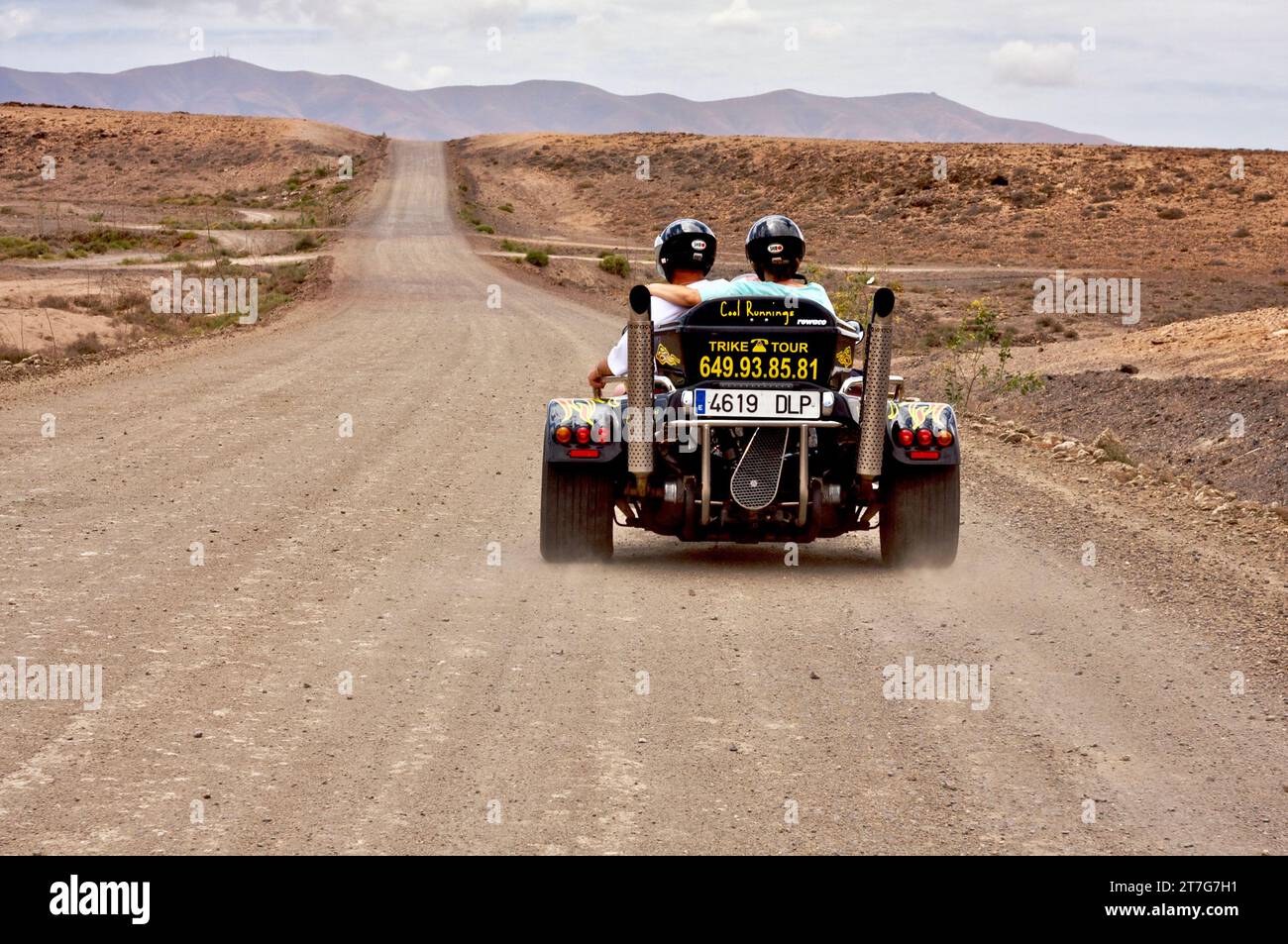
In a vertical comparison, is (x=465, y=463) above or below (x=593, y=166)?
below

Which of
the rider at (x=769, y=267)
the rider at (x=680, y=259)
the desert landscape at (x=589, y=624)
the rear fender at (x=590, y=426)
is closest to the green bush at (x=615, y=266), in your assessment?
the desert landscape at (x=589, y=624)

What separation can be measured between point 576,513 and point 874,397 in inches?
76.6

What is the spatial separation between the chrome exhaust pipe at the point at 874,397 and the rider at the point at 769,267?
52 centimetres

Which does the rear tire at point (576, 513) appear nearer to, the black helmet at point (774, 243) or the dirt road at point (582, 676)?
the dirt road at point (582, 676)

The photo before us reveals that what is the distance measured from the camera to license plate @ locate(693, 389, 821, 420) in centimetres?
879

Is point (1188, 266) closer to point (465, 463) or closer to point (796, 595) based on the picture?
point (465, 463)

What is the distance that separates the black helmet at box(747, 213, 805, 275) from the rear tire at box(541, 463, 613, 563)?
1.66 meters

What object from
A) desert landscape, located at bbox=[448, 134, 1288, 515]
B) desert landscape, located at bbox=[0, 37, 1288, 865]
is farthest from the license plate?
desert landscape, located at bbox=[448, 134, 1288, 515]

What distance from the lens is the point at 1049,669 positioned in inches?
275

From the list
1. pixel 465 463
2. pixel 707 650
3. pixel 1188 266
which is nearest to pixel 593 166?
pixel 1188 266

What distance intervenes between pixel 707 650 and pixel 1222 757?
2475mm

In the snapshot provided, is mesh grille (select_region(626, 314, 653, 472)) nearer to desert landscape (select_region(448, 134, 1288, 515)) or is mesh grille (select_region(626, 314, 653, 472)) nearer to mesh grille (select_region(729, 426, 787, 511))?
mesh grille (select_region(729, 426, 787, 511))

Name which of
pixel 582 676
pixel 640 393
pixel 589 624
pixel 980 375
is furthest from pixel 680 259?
pixel 980 375

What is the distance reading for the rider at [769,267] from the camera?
9.08 metres
